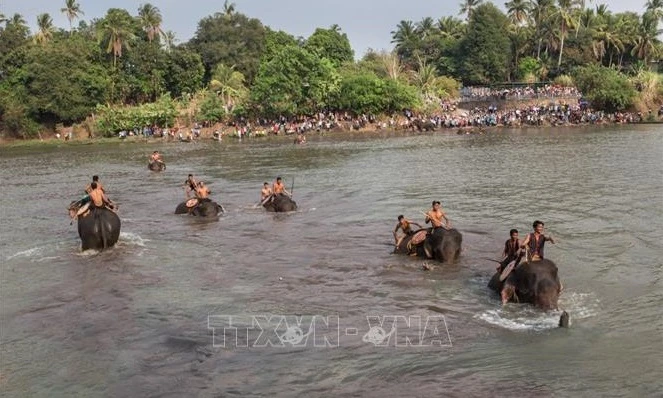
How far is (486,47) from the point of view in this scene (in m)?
69.9

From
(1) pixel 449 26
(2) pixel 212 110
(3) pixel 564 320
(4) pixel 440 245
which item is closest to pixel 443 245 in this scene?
(4) pixel 440 245

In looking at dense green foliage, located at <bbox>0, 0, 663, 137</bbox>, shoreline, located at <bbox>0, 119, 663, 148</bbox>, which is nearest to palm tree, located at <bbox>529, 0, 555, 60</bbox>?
Result: dense green foliage, located at <bbox>0, 0, 663, 137</bbox>

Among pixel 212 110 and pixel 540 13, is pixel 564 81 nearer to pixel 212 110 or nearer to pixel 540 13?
pixel 540 13

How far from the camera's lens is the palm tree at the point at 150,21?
232ft

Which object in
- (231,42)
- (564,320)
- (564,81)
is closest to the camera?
(564,320)

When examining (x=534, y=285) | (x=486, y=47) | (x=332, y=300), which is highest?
(x=486, y=47)

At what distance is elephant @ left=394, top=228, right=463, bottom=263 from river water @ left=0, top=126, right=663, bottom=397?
13.0 inches

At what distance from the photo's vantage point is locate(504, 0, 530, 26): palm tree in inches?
3002

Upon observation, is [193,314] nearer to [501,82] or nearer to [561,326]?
[561,326]

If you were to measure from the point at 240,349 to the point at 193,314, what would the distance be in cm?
179

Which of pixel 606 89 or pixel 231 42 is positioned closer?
pixel 606 89

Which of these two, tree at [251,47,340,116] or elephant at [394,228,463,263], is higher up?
tree at [251,47,340,116]

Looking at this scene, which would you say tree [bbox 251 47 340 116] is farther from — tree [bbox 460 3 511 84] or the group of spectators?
tree [bbox 460 3 511 84]

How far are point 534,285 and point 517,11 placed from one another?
72.2m
